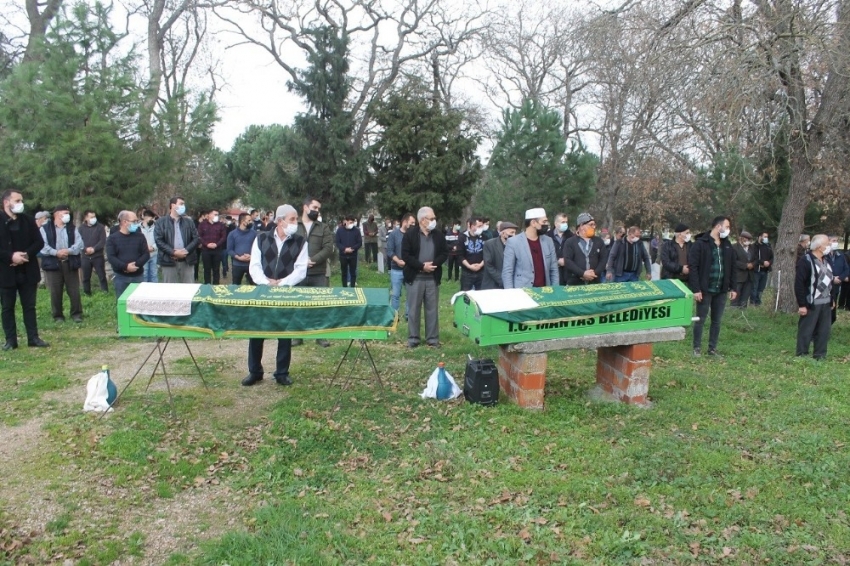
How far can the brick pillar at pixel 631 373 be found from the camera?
623 centimetres

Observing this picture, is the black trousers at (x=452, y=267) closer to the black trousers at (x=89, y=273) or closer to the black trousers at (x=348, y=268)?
the black trousers at (x=348, y=268)

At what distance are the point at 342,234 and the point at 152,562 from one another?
1062 cm

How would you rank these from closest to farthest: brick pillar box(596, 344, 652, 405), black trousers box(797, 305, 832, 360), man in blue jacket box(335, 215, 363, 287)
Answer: brick pillar box(596, 344, 652, 405) → black trousers box(797, 305, 832, 360) → man in blue jacket box(335, 215, 363, 287)

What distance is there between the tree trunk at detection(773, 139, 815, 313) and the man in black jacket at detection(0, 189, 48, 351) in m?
12.1

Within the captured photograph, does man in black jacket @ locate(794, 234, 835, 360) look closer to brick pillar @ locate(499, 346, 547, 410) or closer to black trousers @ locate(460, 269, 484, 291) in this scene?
brick pillar @ locate(499, 346, 547, 410)

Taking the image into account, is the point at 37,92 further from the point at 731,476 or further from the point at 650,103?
the point at 731,476

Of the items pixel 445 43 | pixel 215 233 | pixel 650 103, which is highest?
pixel 445 43

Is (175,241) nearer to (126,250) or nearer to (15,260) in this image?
(126,250)

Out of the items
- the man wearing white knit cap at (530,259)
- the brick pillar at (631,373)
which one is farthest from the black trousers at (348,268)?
the brick pillar at (631,373)

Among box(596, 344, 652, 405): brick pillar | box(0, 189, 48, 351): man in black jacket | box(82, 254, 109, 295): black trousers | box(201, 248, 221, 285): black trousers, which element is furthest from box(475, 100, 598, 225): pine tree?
box(0, 189, 48, 351): man in black jacket

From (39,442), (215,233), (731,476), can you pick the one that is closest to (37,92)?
(215,233)

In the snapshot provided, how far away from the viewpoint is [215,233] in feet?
41.9

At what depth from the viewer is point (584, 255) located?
31.5 ft

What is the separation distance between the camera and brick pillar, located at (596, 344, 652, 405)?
623 cm
